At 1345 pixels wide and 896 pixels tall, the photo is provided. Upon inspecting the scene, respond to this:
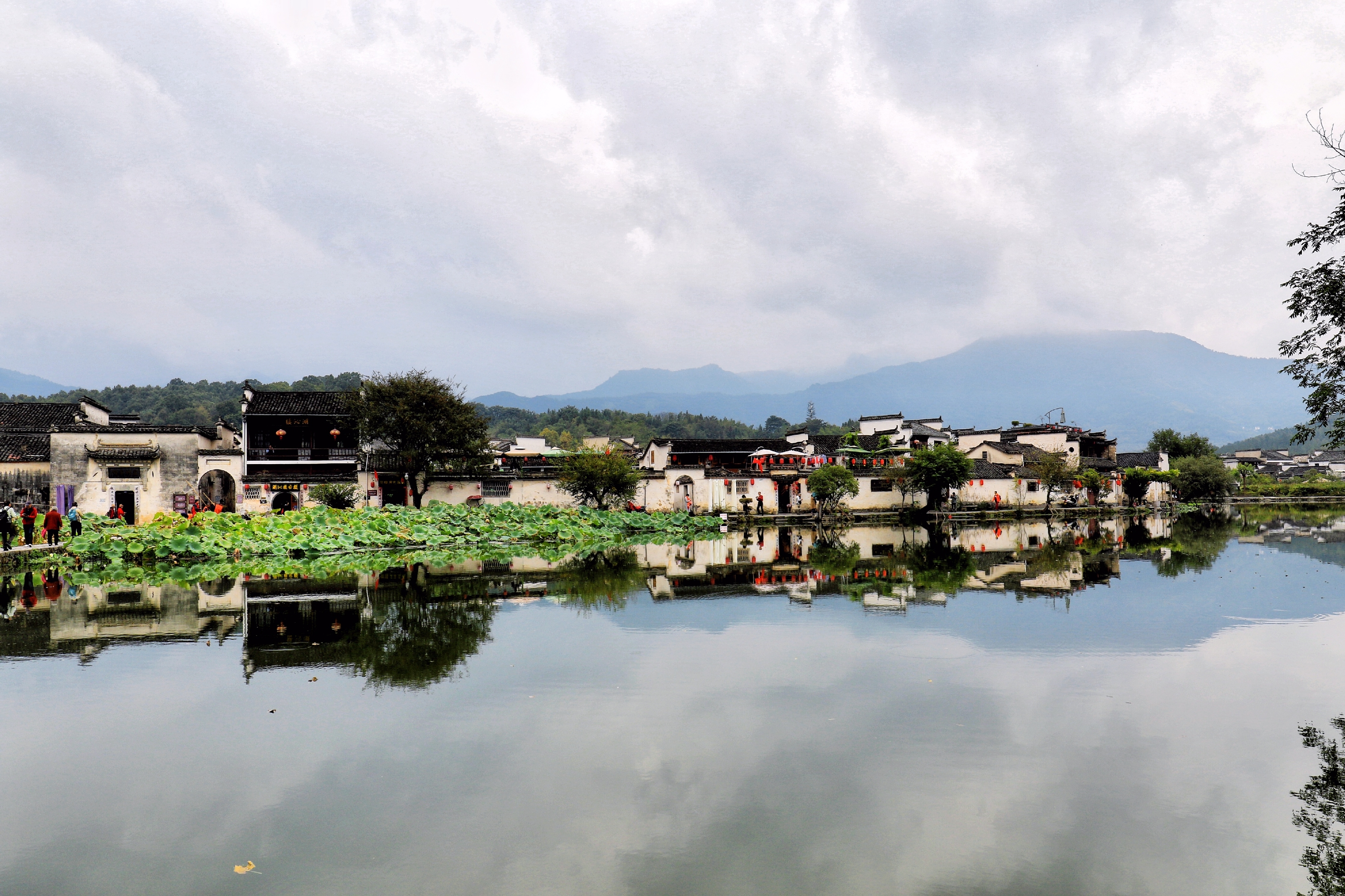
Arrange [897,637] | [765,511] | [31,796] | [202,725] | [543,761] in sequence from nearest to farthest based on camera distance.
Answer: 1. [31,796]
2. [543,761]
3. [202,725]
4. [897,637]
5. [765,511]

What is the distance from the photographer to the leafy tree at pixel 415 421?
27.5 m

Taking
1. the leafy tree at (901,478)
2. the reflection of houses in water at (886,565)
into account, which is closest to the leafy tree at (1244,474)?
the leafy tree at (901,478)

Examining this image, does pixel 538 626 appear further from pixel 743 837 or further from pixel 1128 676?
pixel 1128 676

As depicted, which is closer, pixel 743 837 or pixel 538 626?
pixel 743 837

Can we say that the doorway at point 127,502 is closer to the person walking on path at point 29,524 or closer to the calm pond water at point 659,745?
the person walking on path at point 29,524

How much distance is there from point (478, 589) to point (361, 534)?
8.32 metres

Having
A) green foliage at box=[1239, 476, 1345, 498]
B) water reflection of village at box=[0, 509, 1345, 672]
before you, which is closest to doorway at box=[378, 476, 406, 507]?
water reflection of village at box=[0, 509, 1345, 672]

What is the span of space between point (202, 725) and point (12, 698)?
2.47 metres

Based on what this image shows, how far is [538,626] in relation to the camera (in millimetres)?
10734

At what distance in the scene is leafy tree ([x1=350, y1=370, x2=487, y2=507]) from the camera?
90.3 feet

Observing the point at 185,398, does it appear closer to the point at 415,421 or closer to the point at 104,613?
the point at 415,421

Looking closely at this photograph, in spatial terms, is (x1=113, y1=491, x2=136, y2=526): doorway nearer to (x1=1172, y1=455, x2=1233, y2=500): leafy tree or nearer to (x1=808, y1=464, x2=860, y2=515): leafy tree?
(x1=808, y1=464, x2=860, y2=515): leafy tree

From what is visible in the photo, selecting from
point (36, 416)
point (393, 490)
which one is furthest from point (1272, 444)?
point (36, 416)

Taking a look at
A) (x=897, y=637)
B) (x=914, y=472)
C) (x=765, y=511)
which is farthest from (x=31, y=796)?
(x=914, y=472)
